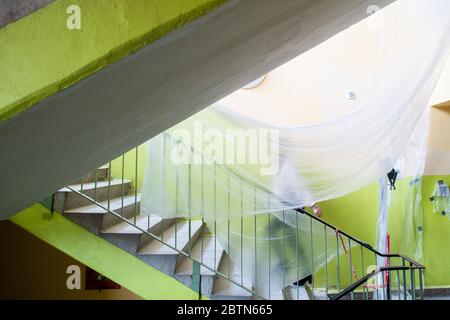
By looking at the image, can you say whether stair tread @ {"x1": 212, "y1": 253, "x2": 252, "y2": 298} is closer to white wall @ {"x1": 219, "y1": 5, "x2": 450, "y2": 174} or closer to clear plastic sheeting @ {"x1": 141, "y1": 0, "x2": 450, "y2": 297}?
clear plastic sheeting @ {"x1": 141, "y1": 0, "x2": 450, "y2": 297}

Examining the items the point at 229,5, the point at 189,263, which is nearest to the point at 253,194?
the point at 189,263

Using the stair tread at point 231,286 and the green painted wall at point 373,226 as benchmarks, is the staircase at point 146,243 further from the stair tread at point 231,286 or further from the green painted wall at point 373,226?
the green painted wall at point 373,226

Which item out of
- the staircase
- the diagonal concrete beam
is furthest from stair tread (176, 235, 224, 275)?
the diagonal concrete beam

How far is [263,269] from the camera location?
250 cm

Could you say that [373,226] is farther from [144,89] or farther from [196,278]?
[144,89]

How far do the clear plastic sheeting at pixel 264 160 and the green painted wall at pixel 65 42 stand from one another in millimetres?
1543

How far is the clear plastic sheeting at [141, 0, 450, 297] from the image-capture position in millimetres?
2201

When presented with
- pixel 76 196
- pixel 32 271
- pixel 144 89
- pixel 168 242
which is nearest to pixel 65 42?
pixel 144 89

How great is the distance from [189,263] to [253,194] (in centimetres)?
69

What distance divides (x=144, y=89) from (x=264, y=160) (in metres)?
1.45

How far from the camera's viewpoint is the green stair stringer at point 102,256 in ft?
7.49

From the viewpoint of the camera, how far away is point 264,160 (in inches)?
92.9
